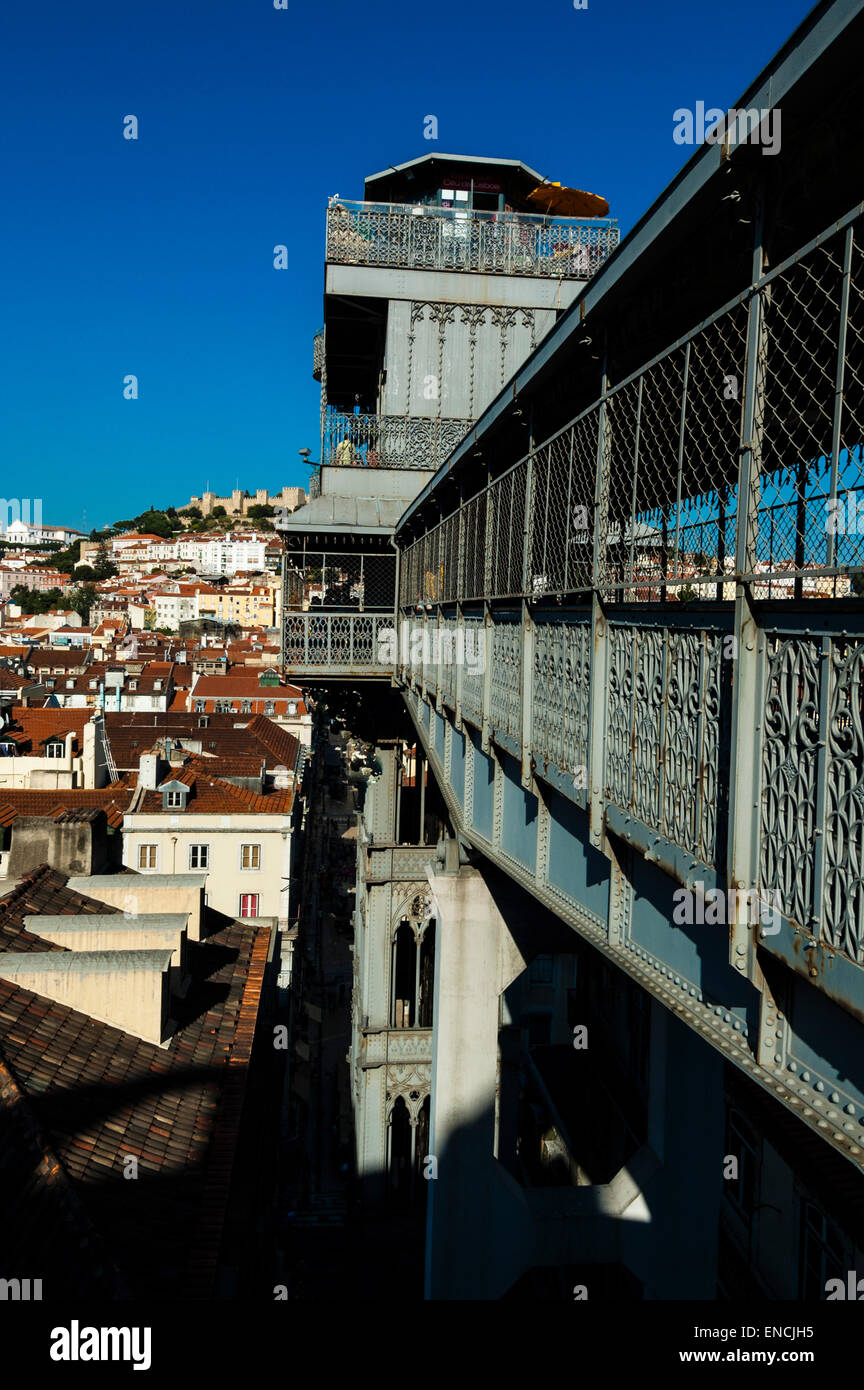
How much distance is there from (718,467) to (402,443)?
1515cm

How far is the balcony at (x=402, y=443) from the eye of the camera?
18188 mm

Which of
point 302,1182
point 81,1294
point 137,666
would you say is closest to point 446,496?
point 81,1294

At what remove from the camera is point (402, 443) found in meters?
18.3

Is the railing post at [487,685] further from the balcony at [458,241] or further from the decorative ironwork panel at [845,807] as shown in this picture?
the balcony at [458,241]

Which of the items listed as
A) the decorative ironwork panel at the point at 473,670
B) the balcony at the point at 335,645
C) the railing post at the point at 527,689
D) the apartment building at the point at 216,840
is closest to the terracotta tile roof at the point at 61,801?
the apartment building at the point at 216,840

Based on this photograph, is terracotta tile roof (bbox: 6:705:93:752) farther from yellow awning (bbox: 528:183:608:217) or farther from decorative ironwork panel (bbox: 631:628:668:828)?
decorative ironwork panel (bbox: 631:628:668:828)

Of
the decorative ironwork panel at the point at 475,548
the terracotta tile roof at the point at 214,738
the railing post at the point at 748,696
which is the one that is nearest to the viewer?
the railing post at the point at 748,696

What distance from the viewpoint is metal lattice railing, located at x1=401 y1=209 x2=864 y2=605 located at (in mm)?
2787

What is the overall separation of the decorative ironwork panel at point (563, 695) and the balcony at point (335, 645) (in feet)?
35.5

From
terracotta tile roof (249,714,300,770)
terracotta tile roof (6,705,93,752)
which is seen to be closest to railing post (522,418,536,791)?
terracotta tile roof (249,714,300,770)

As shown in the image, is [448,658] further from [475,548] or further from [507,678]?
[507,678]

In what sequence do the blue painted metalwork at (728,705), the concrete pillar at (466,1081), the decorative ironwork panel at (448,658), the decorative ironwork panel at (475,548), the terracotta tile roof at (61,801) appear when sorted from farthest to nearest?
the terracotta tile roof at (61,801) → the concrete pillar at (466,1081) → the decorative ironwork panel at (448,658) → the decorative ironwork panel at (475,548) → the blue painted metalwork at (728,705)

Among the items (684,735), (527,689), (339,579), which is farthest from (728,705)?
(339,579)
